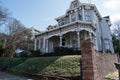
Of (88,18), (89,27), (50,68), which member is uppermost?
(88,18)

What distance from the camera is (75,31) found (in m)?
19.5

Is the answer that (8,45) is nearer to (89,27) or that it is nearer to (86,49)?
(89,27)

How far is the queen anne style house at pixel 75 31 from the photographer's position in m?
19.6

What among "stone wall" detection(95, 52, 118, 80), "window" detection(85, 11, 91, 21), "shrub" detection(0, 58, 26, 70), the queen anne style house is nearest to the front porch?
the queen anne style house

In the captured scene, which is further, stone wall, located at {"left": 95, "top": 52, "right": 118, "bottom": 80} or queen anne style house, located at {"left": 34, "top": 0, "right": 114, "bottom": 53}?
queen anne style house, located at {"left": 34, "top": 0, "right": 114, "bottom": 53}

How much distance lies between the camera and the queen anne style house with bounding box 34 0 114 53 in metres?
19.6

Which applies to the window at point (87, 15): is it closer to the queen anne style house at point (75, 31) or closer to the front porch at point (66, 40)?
the queen anne style house at point (75, 31)

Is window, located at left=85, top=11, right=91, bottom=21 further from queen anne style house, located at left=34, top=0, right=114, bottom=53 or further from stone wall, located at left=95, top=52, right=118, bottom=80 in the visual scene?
stone wall, located at left=95, top=52, right=118, bottom=80

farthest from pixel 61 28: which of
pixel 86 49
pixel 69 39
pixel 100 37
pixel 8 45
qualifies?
pixel 86 49

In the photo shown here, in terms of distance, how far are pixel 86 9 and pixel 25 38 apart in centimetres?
Result: 1527

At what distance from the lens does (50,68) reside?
32.6ft

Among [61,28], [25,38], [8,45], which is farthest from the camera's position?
[25,38]

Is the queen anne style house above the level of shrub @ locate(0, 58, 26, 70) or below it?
above

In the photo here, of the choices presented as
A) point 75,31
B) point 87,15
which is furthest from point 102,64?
point 87,15
